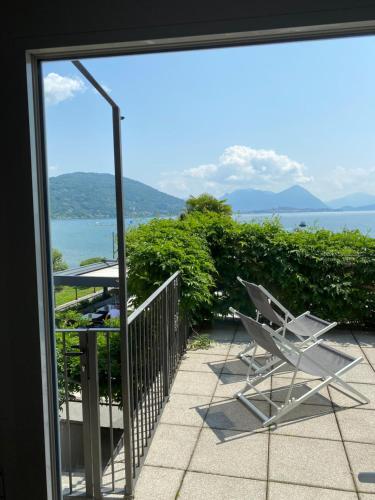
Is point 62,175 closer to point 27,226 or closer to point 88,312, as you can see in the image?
point 27,226

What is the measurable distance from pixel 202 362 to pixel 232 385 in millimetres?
576

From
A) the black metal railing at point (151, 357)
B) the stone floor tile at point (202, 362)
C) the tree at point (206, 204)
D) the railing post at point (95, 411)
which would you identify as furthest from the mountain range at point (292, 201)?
the railing post at point (95, 411)

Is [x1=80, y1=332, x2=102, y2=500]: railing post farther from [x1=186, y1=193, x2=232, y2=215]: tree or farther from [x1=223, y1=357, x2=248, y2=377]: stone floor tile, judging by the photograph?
[x1=186, y1=193, x2=232, y2=215]: tree

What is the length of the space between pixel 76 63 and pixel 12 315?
919 millimetres

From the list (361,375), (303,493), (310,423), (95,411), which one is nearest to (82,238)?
(95,411)

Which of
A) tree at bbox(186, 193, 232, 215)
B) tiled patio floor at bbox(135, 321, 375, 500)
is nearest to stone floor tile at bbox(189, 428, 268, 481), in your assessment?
tiled patio floor at bbox(135, 321, 375, 500)

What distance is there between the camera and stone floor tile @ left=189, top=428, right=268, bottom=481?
2.20 m

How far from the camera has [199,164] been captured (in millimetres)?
19750

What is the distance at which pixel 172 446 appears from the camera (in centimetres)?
243

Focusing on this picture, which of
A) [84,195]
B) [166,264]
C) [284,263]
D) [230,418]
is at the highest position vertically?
[84,195]

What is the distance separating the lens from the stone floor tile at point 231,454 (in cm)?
220

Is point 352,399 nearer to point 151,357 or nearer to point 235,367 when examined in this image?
point 235,367

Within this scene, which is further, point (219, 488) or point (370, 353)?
point (370, 353)

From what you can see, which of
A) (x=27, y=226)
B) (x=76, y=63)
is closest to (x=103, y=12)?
(x=76, y=63)
